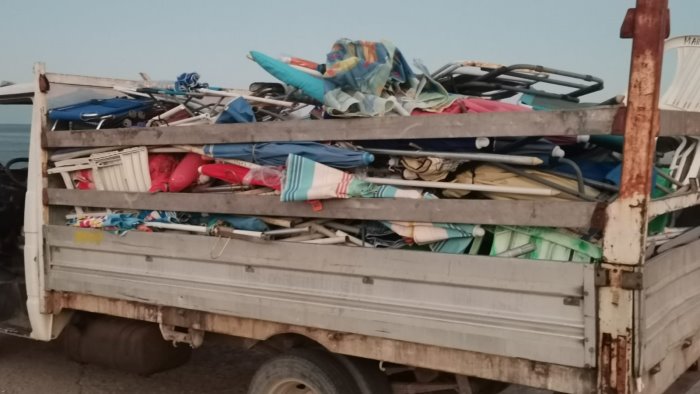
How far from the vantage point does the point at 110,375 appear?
17.2 ft

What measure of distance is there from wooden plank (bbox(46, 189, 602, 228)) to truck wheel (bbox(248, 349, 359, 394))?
68 centimetres

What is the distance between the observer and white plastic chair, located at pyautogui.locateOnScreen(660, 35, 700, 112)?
329 cm

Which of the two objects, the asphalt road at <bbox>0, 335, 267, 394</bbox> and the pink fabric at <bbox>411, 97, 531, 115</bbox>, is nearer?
the pink fabric at <bbox>411, 97, 531, 115</bbox>

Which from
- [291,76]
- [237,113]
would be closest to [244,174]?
[237,113]

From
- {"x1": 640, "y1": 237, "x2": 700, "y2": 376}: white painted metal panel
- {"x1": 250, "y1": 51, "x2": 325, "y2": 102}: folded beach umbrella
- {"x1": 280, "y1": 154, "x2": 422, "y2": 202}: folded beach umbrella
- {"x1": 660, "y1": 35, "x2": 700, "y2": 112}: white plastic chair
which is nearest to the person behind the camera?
{"x1": 640, "y1": 237, "x2": 700, "y2": 376}: white painted metal panel

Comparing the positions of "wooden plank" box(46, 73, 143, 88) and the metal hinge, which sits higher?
"wooden plank" box(46, 73, 143, 88)

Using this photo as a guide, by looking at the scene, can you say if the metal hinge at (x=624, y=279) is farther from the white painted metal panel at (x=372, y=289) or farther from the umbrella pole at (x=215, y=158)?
the umbrella pole at (x=215, y=158)

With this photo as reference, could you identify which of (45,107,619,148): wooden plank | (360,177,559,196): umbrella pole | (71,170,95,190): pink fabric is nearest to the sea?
(71,170,95,190): pink fabric

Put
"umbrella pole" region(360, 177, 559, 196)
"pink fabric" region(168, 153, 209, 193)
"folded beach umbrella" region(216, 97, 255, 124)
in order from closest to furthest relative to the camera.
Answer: "umbrella pole" region(360, 177, 559, 196) → "folded beach umbrella" region(216, 97, 255, 124) → "pink fabric" region(168, 153, 209, 193)

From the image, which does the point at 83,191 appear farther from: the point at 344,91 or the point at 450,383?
the point at 450,383

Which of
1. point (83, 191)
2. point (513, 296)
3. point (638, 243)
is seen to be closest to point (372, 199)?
point (513, 296)

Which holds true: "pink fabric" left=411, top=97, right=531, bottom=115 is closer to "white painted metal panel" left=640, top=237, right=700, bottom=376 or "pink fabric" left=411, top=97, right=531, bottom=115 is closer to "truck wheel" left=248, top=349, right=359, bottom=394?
"white painted metal panel" left=640, top=237, right=700, bottom=376

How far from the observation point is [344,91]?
10.9ft

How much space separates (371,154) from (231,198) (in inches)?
31.5
